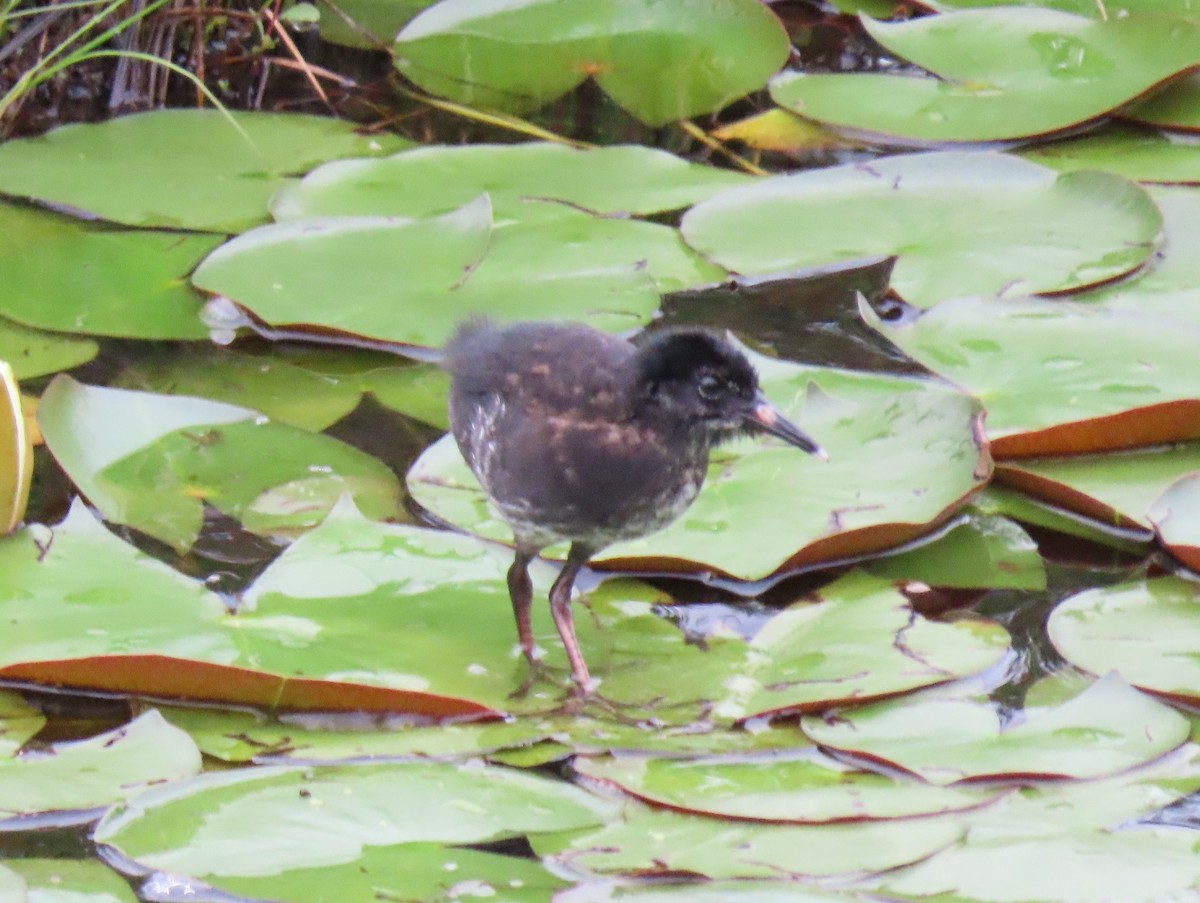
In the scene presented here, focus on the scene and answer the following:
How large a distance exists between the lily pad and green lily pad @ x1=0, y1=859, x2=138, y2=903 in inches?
1.8

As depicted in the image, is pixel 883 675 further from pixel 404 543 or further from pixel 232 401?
pixel 232 401

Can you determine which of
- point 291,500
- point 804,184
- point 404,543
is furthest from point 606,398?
point 804,184

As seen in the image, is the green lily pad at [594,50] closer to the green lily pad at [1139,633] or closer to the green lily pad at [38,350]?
the green lily pad at [38,350]

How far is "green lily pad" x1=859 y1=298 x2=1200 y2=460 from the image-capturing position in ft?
12.1

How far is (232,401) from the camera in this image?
4.13 meters

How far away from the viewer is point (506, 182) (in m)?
4.87

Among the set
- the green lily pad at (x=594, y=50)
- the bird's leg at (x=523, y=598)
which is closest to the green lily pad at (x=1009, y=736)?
the bird's leg at (x=523, y=598)

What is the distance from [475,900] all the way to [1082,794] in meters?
1.00

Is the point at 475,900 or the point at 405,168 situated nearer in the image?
the point at 475,900

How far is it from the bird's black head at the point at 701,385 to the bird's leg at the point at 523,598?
1.32 feet

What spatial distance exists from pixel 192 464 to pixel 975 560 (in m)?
1.73

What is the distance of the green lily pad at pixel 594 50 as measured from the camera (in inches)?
220

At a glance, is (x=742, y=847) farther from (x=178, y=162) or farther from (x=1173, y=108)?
(x=1173, y=108)

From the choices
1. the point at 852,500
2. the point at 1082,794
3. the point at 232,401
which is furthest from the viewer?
the point at 232,401
